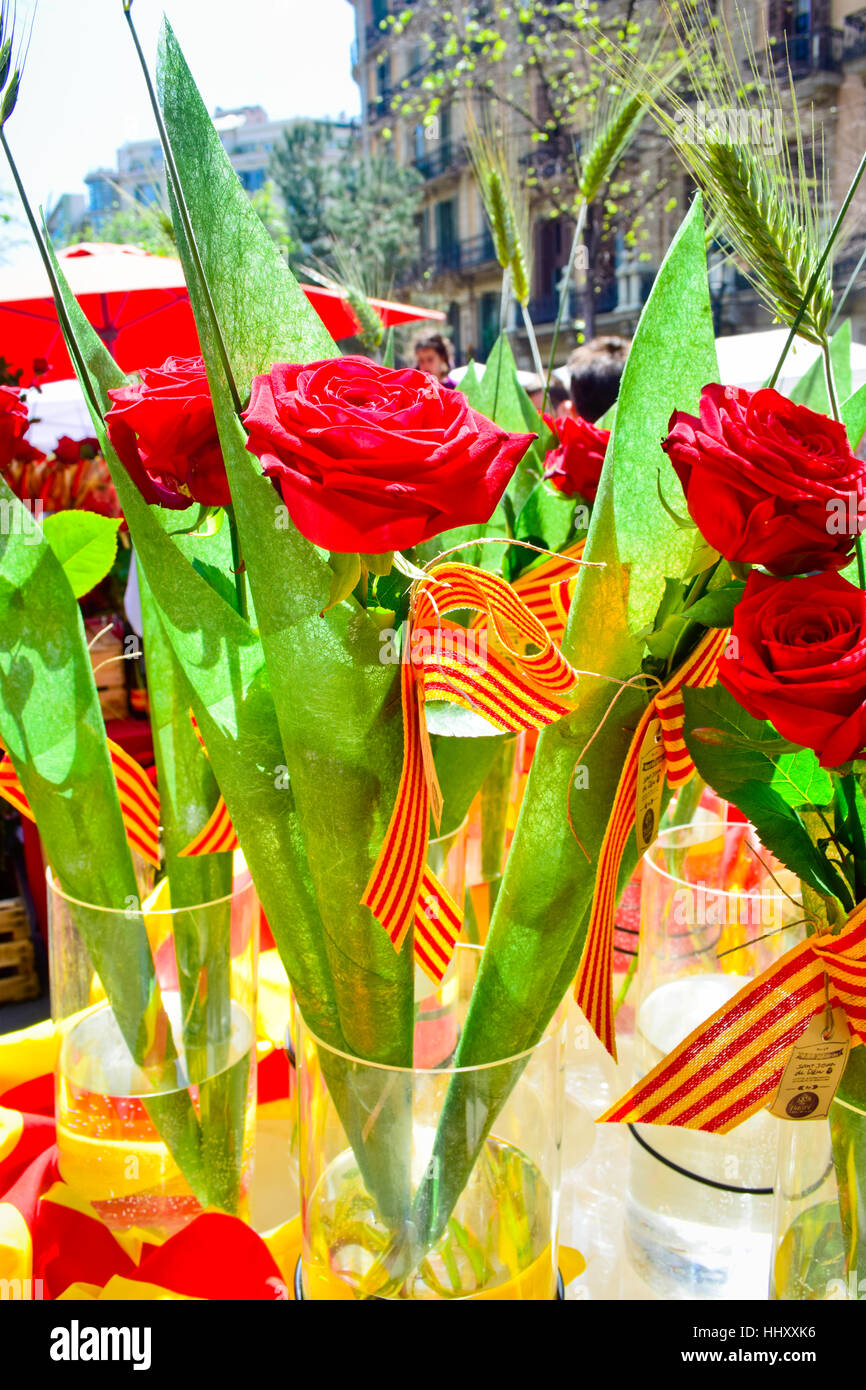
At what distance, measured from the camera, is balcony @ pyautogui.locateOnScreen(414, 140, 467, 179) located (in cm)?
1494

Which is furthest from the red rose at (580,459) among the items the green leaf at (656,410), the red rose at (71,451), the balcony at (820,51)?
the balcony at (820,51)

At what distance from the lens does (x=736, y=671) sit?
0.35 metres

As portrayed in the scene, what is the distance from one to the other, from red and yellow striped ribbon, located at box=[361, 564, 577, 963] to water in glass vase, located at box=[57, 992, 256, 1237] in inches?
8.2

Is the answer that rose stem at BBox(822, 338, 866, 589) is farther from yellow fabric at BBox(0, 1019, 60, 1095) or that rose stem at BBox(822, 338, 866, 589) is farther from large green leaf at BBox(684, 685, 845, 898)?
yellow fabric at BBox(0, 1019, 60, 1095)

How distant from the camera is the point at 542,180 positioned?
366 inches

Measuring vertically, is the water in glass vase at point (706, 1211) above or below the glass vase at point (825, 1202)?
below

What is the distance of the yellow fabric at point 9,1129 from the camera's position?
24.9 inches

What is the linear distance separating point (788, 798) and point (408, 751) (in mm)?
157

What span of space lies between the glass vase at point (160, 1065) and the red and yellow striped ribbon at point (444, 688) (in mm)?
177

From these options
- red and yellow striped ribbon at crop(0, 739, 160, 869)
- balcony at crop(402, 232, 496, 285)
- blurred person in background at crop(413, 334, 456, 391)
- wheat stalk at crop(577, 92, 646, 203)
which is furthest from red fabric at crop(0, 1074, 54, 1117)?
balcony at crop(402, 232, 496, 285)

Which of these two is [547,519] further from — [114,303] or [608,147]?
[114,303]

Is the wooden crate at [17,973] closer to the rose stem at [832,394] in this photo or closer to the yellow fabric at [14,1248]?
the yellow fabric at [14,1248]

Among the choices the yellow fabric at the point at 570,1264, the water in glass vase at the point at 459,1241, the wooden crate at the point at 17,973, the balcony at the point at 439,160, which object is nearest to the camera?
the water in glass vase at the point at 459,1241
